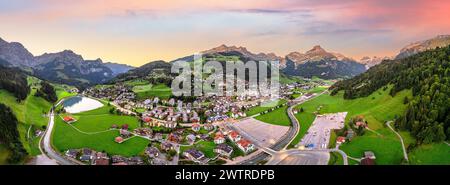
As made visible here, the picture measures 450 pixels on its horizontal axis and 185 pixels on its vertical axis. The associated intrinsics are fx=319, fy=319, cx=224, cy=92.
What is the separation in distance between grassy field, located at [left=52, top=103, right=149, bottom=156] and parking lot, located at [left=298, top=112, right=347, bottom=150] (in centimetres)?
2871

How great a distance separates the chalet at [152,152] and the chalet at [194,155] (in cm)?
448

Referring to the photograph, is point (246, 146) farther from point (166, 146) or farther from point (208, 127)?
point (208, 127)

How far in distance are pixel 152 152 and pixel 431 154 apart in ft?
132

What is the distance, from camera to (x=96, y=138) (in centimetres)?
5659

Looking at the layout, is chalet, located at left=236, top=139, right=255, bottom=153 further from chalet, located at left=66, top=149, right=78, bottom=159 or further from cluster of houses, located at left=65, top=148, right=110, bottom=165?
chalet, located at left=66, top=149, right=78, bottom=159

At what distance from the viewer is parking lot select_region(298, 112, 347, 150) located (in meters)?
54.9

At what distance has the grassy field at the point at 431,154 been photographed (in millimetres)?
42250

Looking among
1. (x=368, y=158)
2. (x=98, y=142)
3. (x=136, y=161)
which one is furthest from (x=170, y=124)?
(x=368, y=158)

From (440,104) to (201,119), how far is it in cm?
4824

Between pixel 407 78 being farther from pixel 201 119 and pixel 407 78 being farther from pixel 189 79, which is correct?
pixel 189 79

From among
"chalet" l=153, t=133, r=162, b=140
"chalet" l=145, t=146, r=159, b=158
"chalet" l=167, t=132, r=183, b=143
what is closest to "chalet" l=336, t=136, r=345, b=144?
"chalet" l=167, t=132, r=183, b=143

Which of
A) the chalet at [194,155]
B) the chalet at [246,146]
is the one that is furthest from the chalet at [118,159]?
the chalet at [246,146]
